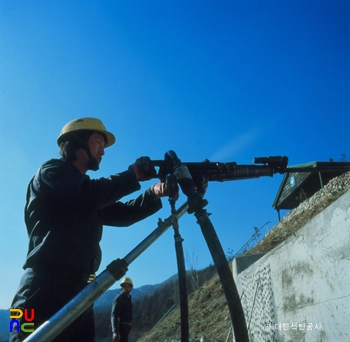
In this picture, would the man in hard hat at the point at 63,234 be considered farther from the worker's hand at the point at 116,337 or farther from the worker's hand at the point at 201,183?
the worker's hand at the point at 116,337

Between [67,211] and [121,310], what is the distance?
8.22m

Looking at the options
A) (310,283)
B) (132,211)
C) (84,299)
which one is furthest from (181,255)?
(310,283)

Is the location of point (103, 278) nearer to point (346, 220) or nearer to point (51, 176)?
point (51, 176)

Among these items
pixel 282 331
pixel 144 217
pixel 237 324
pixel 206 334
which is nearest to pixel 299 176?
pixel 206 334

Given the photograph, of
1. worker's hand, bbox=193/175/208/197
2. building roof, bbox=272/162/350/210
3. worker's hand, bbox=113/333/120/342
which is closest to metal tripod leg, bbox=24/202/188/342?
worker's hand, bbox=193/175/208/197

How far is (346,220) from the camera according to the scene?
3395 mm

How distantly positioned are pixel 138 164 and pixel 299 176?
2569cm

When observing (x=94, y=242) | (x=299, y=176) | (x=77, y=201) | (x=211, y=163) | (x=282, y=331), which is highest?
(x=299, y=176)

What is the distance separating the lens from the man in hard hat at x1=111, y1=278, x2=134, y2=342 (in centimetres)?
903

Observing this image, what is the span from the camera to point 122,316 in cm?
957

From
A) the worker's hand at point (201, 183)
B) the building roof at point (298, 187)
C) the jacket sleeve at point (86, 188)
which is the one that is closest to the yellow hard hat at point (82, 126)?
the jacket sleeve at point (86, 188)

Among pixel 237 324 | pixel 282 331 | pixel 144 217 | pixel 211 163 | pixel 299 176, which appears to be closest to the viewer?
pixel 237 324

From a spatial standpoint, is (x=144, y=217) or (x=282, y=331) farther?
(x=282, y=331)

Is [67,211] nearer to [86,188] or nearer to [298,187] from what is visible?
[86,188]
